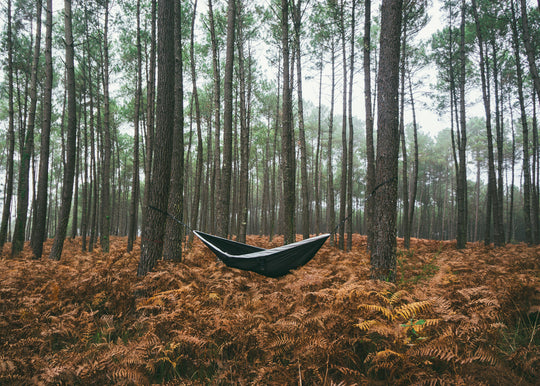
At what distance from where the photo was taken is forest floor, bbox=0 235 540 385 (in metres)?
1.82

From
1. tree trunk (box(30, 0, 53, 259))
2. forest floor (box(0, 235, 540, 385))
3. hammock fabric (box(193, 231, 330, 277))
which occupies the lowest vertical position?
forest floor (box(0, 235, 540, 385))

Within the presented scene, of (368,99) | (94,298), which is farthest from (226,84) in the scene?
(94,298)

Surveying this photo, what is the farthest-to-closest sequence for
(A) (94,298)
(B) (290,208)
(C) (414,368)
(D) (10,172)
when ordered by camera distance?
(D) (10,172), (B) (290,208), (A) (94,298), (C) (414,368)

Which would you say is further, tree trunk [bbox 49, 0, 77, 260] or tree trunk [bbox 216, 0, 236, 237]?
tree trunk [bbox 49, 0, 77, 260]

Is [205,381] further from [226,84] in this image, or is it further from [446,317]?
[226,84]

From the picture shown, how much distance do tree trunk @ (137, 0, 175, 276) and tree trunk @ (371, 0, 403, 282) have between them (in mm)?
3100

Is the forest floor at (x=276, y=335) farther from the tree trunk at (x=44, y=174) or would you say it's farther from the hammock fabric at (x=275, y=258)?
the tree trunk at (x=44, y=174)

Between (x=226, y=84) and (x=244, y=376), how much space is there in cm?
607

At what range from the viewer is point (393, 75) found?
3461 mm

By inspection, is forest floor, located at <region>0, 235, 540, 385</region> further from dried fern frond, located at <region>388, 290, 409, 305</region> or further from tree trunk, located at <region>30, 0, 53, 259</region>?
tree trunk, located at <region>30, 0, 53, 259</region>

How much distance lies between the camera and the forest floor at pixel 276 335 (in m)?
1.82

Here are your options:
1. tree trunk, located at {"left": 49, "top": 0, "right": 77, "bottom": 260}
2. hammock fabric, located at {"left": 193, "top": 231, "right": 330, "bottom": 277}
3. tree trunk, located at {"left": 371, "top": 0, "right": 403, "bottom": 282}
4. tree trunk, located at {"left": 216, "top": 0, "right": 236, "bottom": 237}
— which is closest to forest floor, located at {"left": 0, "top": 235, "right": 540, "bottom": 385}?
hammock fabric, located at {"left": 193, "top": 231, "right": 330, "bottom": 277}

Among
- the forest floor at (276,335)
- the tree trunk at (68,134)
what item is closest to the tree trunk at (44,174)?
the tree trunk at (68,134)

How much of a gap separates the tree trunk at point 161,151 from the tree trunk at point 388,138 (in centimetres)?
310
